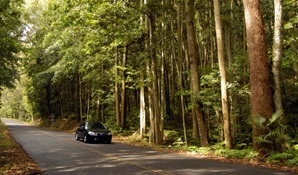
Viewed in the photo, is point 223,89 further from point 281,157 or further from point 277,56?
point 281,157

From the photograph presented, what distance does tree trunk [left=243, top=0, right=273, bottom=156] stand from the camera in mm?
12211

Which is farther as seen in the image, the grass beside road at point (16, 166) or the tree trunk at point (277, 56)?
the tree trunk at point (277, 56)

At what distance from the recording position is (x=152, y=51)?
19875 millimetres

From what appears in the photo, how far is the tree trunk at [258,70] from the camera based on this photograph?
1221 centimetres

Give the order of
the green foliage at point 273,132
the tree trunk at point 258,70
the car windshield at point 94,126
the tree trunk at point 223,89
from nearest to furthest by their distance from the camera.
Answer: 1. the green foliage at point 273,132
2. the tree trunk at point 258,70
3. the tree trunk at point 223,89
4. the car windshield at point 94,126

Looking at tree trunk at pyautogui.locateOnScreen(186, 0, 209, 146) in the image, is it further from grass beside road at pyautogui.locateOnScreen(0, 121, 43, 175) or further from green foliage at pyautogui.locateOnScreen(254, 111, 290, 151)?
grass beside road at pyautogui.locateOnScreen(0, 121, 43, 175)

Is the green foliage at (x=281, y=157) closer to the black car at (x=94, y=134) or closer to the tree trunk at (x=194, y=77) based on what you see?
the tree trunk at (x=194, y=77)

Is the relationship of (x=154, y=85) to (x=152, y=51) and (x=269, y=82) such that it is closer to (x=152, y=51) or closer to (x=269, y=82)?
(x=152, y=51)

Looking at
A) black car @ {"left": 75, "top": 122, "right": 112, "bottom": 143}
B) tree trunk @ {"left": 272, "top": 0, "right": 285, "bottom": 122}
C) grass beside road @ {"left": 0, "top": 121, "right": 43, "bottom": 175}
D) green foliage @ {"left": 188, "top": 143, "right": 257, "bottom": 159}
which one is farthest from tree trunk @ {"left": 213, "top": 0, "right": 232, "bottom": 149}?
black car @ {"left": 75, "top": 122, "right": 112, "bottom": 143}

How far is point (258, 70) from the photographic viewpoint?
12344 millimetres

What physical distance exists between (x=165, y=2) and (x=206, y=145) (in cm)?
989

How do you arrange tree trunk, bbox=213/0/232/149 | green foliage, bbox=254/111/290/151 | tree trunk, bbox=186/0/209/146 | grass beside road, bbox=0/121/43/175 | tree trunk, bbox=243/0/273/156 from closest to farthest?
grass beside road, bbox=0/121/43/175 → green foliage, bbox=254/111/290/151 → tree trunk, bbox=243/0/273/156 → tree trunk, bbox=213/0/232/149 → tree trunk, bbox=186/0/209/146

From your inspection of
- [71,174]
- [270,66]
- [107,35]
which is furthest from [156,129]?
[71,174]

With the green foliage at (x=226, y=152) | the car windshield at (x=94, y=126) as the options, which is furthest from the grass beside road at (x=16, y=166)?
the car windshield at (x=94, y=126)
